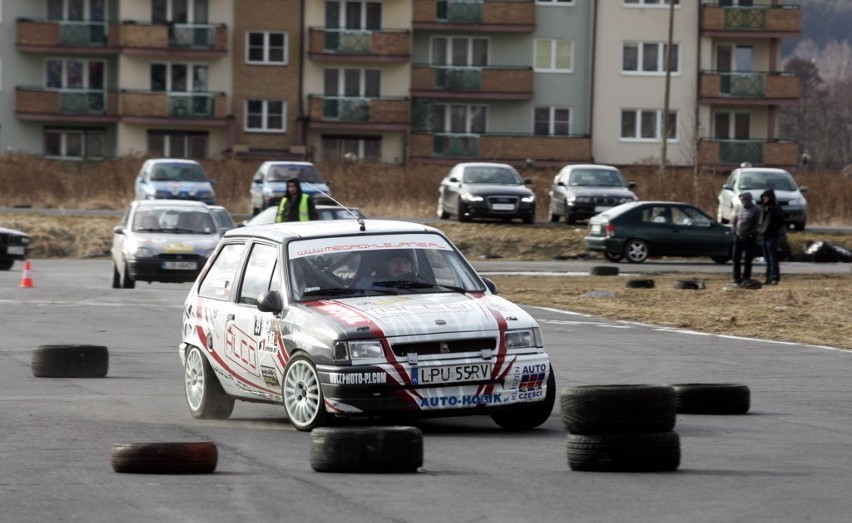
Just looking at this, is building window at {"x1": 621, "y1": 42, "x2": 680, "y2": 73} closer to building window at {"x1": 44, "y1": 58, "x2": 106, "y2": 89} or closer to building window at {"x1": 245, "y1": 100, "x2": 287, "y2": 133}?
building window at {"x1": 245, "y1": 100, "x2": 287, "y2": 133}

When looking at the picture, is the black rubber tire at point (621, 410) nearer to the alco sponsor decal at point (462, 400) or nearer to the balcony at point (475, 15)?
the alco sponsor decal at point (462, 400)

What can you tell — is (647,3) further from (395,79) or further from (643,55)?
(395,79)

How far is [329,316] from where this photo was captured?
11.4 meters

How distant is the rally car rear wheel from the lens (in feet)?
37.2

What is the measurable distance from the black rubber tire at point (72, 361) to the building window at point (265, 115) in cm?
6034

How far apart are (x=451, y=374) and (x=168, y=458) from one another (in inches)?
93.1

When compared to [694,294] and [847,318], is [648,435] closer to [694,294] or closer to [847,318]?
[847,318]

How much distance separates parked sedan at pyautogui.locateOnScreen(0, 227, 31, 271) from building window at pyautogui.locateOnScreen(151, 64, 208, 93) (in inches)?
1610

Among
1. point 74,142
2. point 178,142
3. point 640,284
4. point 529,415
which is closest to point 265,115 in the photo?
point 178,142

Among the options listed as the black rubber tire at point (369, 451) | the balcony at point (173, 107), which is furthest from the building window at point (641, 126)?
the black rubber tire at point (369, 451)

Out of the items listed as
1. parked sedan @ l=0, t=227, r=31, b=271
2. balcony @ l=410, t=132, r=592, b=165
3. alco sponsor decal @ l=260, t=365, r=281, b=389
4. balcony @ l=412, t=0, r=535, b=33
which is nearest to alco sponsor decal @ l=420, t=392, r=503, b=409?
alco sponsor decal @ l=260, t=365, r=281, b=389

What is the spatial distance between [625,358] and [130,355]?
5.27 m

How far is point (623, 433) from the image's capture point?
978cm

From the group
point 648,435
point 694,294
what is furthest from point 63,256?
point 648,435
